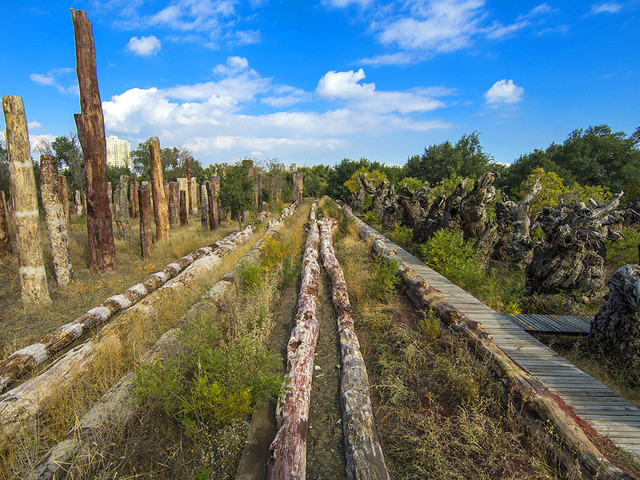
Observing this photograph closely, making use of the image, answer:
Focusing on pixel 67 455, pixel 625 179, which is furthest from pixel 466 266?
pixel 625 179

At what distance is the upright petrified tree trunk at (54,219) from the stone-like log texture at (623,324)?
1090 cm

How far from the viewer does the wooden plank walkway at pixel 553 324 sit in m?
5.87

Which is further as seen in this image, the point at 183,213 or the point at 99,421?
the point at 183,213

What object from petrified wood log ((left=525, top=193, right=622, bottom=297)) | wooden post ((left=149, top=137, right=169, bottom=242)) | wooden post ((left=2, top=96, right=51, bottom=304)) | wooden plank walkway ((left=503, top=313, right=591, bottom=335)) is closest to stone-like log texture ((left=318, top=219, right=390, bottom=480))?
wooden plank walkway ((left=503, top=313, right=591, bottom=335))

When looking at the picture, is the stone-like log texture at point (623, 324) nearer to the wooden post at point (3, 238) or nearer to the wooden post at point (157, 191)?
the wooden post at point (157, 191)

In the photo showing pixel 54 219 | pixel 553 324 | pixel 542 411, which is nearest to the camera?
pixel 542 411

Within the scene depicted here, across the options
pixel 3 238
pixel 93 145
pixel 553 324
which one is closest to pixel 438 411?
pixel 553 324

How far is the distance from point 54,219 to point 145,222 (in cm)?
269

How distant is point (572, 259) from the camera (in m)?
7.49

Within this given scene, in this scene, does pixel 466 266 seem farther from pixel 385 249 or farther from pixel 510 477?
pixel 510 477

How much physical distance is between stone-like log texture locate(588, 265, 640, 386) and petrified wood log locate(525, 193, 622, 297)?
2.60 metres

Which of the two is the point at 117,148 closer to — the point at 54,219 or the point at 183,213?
the point at 183,213

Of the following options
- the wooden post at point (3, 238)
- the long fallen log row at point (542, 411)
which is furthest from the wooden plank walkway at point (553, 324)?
the wooden post at point (3, 238)

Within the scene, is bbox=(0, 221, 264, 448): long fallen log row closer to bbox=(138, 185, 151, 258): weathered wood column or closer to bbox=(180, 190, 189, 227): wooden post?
bbox=(138, 185, 151, 258): weathered wood column
